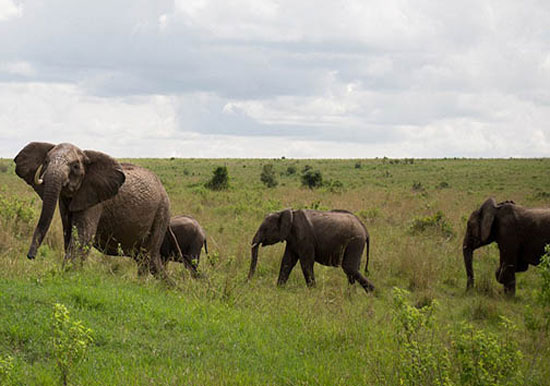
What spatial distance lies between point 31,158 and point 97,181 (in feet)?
3.42

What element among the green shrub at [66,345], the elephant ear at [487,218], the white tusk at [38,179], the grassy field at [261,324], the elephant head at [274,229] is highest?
the white tusk at [38,179]

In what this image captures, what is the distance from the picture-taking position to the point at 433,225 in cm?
1811

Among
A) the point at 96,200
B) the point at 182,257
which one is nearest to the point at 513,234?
the point at 182,257

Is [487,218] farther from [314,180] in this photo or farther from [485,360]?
[314,180]

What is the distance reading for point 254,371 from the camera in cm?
620

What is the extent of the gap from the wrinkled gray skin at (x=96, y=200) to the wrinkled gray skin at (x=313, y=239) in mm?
2320

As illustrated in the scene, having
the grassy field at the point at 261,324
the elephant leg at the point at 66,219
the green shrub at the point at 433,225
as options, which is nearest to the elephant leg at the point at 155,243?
the grassy field at the point at 261,324

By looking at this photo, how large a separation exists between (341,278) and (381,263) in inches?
59.2

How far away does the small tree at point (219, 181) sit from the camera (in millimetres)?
33281

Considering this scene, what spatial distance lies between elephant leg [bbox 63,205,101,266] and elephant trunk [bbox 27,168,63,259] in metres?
0.47

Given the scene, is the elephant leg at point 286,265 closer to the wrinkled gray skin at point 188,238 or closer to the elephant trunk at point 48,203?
the wrinkled gray skin at point 188,238

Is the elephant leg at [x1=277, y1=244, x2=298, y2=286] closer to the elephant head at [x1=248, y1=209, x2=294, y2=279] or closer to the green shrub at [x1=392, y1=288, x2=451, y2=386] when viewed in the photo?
the elephant head at [x1=248, y1=209, x2=294, y2=279]

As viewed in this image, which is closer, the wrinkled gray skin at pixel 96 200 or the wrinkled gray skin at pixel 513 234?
the wrinkled gray skin at pixel 96 200

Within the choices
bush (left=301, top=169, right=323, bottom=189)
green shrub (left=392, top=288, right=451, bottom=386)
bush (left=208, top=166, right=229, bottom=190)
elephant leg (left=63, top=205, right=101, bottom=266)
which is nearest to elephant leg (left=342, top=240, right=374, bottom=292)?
elephant leg (left=63, top=205, right=101, bottom=266)
